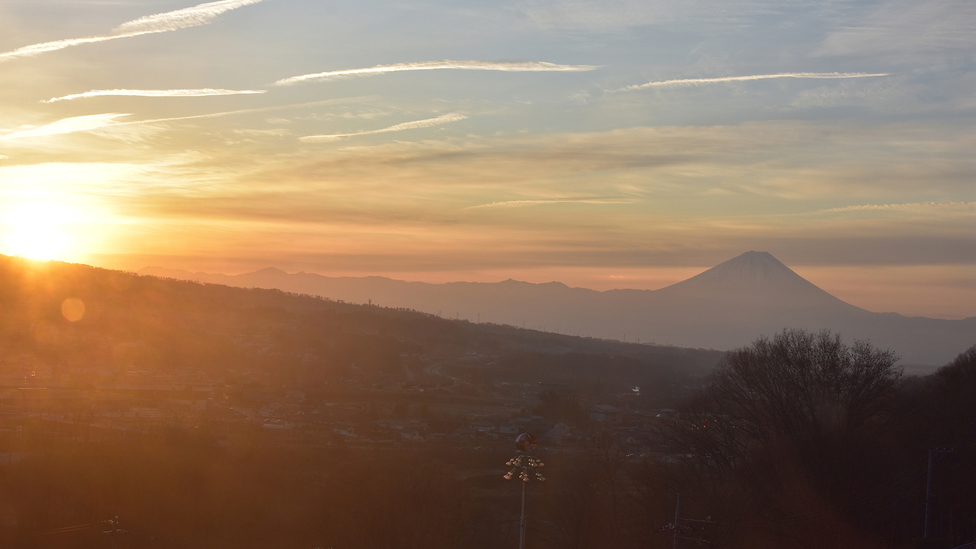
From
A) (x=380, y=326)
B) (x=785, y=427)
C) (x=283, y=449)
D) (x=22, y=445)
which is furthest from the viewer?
(x=380, y=326)

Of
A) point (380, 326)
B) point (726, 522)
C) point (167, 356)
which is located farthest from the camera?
point (380, 326)

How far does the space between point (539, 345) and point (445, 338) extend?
1783cm

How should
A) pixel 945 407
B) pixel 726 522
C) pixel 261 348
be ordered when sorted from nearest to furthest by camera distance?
pixel 726 522 → pixel 945 407 → pixel 261 348

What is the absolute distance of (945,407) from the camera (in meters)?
31.6

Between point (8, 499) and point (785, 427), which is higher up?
point (785, 427)

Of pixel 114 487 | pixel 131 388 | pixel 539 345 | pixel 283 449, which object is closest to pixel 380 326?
pixel 539 345

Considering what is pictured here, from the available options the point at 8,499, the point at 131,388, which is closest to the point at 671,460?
the point at 8,499

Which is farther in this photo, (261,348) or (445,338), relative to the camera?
(445,338)

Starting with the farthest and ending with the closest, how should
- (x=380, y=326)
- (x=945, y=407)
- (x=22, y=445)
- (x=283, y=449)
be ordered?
(x=380, y=326) → (x=283, y=449) → (x=945, y=407) → (x=22, y=445)

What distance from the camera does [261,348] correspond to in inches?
2680

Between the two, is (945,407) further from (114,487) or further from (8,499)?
(8,499)

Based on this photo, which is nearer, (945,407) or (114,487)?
(114,487)

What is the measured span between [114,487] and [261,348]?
1665 inches

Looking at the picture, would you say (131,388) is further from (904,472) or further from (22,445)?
(904,472)
